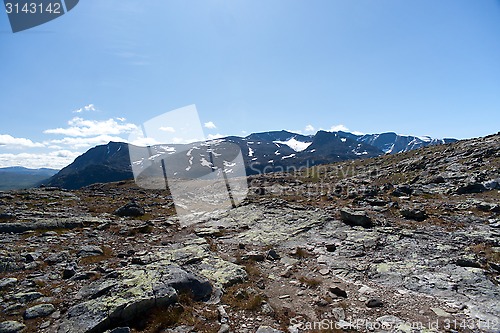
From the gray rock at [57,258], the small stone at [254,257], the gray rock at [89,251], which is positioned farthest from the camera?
the gray rock at [89,251]

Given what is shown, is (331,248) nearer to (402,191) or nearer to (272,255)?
(272,255)

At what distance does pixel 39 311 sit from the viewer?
991 cm

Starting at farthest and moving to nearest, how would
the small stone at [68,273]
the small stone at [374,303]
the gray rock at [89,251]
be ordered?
the gray rock at [89,251] < the small stone at [68,273] < the small stone at [374,303]

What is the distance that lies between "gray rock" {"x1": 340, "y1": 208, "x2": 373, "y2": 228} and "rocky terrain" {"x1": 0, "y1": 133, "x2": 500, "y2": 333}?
11cm

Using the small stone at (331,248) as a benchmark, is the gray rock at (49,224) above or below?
above

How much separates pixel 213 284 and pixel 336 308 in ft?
18.8

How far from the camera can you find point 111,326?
9164 millimetres

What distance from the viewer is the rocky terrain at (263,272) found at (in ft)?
31.9

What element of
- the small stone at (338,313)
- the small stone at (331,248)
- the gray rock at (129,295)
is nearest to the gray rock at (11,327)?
the gray rock at (129,295)

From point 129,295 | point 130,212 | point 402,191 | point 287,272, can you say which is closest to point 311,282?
point 287,272

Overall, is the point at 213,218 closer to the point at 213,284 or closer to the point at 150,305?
the point at 213,284

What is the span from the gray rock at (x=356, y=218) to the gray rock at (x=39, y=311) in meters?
20.7

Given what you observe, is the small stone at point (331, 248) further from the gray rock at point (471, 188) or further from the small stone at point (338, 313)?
the gray rock at point (471, 188)

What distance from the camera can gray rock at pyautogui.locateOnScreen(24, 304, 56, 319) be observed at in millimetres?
9680
